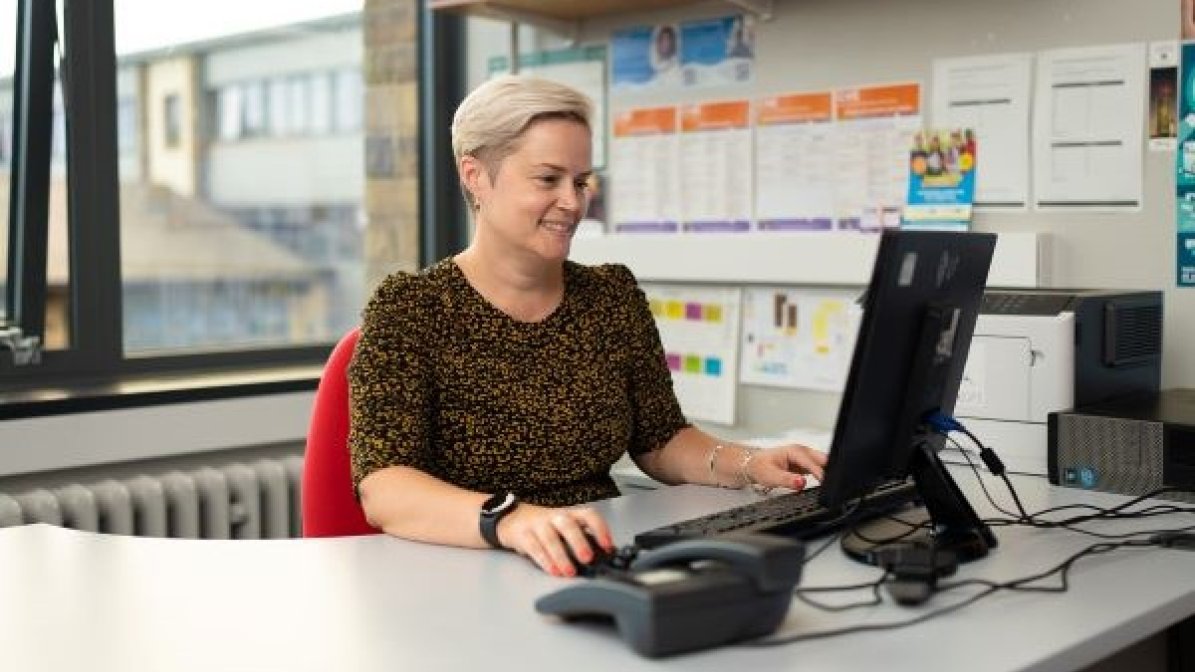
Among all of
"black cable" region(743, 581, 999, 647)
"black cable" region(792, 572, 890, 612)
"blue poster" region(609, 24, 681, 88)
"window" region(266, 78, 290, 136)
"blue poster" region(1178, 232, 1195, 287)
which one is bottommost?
"black cable" region(743, 581, 999, 647)

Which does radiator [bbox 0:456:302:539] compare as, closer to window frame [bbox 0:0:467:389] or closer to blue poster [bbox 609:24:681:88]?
window frame [bbox 0:0:467:389]

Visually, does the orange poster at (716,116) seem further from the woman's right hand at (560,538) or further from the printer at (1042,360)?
the woman's right hand at (560,538)

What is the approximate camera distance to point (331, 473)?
2.01m

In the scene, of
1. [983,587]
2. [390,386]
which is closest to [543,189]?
[390,386]

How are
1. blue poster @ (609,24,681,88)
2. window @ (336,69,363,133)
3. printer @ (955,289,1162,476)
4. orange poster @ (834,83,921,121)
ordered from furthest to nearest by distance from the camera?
1. window @ (336,69,363,133)
2. blue poster @ (609,24,681,88)
3. orange poster @ (834,83,921,121)
4. printer @ (955,289,1162,476)

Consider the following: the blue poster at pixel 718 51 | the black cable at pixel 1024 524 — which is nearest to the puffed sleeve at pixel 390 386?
the black cable at pixel 1024 524

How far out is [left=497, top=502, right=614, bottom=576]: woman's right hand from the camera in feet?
4.79

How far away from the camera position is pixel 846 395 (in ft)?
4.66

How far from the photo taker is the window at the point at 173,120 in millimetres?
3107

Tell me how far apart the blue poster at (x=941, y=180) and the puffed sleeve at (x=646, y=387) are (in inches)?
29.5

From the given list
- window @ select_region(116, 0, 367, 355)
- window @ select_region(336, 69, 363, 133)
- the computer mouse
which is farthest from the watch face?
window @ select_region(336, 69, 363, 133)

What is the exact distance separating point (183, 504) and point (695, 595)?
5.92ft

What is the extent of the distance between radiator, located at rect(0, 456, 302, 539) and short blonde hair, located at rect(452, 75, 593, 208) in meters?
1.15

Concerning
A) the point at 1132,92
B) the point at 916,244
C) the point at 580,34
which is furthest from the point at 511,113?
the point at 580,34
